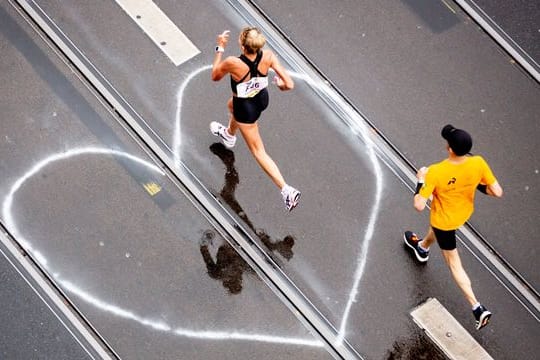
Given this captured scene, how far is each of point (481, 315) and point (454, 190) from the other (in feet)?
4.27


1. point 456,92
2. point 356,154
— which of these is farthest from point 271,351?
point 456,92

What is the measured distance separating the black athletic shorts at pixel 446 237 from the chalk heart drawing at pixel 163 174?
97 cm

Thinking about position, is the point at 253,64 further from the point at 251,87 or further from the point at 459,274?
the point at 459,274

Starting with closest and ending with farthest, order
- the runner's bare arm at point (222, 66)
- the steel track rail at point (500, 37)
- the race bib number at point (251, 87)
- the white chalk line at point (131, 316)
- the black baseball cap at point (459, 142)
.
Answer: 1. the black baseball cap at point (459, 142)
2. the runner's bare arm at point (222, 66)
3. the race bib number at point (251, 87)
4. the white chalk line at point (131, 316)
5. the steel track rail at point (500, 37)

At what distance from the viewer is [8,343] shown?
7336mm

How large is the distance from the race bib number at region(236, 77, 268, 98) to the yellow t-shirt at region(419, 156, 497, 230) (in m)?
1.62

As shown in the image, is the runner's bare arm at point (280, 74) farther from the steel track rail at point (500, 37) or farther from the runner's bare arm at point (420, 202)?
the steel track rail at point (500, 37)

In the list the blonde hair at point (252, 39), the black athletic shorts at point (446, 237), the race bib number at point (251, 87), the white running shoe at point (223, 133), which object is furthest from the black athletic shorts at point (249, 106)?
the black athletic shorts at point (446, 237)

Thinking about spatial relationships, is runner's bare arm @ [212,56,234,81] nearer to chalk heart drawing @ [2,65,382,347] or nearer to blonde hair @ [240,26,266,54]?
blonde hair @ [240,26,266,54]

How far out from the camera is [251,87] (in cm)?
713

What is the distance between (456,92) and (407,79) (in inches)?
21.8

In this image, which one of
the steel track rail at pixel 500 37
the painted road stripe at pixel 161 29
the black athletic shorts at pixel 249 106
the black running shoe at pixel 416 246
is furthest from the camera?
the steel track rail at pixel 500 37

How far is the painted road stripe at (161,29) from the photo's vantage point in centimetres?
884

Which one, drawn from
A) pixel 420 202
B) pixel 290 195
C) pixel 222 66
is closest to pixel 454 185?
pixel 420 202
